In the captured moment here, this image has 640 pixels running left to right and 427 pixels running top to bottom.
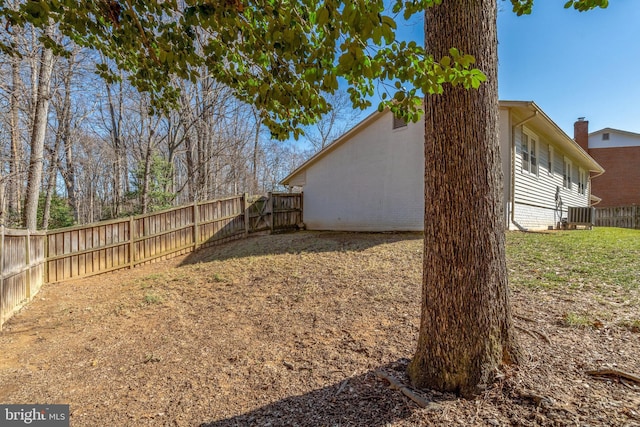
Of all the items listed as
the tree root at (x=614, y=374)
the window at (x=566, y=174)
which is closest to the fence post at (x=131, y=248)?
the tree root at (x=614, y=374)

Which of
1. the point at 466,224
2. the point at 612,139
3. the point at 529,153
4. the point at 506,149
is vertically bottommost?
the point at 466,224

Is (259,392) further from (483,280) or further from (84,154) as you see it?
(84,154)

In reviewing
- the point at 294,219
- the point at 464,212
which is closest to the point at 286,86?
the point at 464,212

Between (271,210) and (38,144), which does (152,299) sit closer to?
(38,144)

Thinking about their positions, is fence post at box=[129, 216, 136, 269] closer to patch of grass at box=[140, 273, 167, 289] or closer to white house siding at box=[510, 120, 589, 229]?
patch of grass at box=[140, 273, 167, 289]

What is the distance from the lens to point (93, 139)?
59.8ft

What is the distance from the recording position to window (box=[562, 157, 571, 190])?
535 inches

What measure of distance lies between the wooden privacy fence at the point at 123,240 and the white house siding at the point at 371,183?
1.72 metres

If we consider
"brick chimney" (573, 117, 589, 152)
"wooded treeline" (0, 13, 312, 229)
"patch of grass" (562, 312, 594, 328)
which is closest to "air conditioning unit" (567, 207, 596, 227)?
"patch of grass" (562, 312, 594, 328)

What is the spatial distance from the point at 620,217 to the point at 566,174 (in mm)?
7520

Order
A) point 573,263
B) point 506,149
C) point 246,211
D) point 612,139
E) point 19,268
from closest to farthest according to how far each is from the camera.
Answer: point 19,268
point 573,263
point 506,149
point 246,211
point 612,139

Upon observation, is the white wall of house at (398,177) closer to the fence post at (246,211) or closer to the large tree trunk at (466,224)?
the fence post at (246,211)

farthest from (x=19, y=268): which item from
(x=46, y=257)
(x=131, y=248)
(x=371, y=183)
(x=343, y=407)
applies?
(x=371, y=183)

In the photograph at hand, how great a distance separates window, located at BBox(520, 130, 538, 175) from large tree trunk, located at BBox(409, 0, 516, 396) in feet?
29.4
